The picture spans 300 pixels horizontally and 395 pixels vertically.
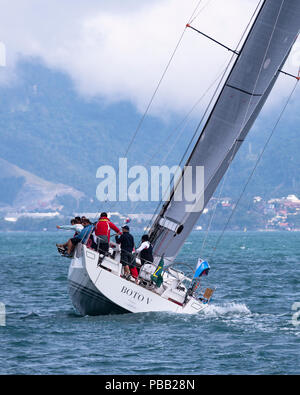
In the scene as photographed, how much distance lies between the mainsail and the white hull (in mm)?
1526

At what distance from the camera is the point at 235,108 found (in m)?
19.0

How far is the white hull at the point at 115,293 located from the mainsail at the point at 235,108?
153 cm

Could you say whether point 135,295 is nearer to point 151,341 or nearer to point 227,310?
point 151,341

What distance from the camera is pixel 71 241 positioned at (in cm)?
1909

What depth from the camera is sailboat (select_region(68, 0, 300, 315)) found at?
17.8 meters

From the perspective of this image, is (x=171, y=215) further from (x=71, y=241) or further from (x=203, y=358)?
(x=203, y=358)

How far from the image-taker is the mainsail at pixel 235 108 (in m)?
18.6

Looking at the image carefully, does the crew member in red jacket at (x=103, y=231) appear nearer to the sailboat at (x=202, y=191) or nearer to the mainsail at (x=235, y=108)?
the sailboat at (x=202, y=191)

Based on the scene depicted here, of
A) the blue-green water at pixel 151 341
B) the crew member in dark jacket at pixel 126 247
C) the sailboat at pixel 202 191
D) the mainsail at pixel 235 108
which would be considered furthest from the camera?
the mainsail at pixel 235 108

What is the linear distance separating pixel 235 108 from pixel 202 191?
2.07 meters

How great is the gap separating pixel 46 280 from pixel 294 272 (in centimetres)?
1250

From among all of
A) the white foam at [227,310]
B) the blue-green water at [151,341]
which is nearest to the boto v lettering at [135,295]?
the blue-green water at [151,341]
